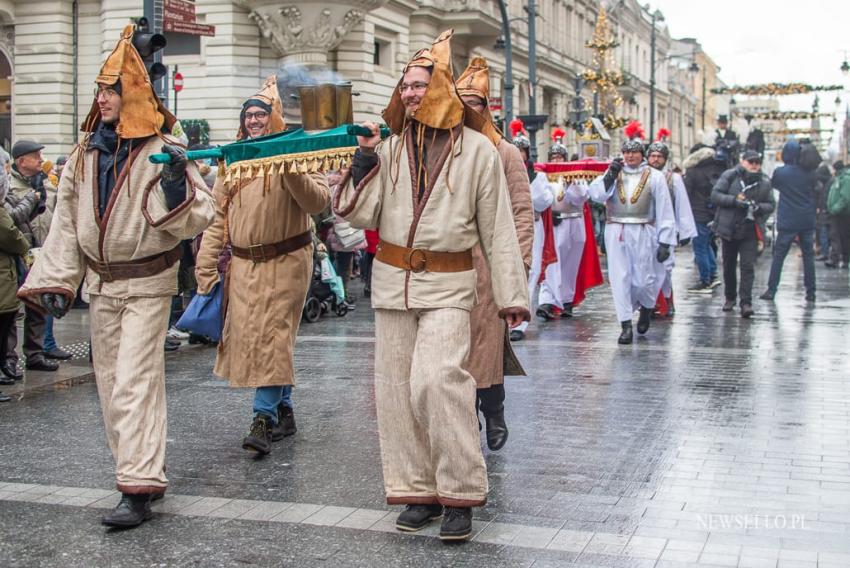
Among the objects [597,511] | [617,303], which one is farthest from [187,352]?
[597,511]

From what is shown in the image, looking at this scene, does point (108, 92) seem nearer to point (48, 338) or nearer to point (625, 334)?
point (48, 338)

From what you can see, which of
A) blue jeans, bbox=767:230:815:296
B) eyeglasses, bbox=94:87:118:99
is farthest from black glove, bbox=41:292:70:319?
blue jeans, bbox=767:230:815:296

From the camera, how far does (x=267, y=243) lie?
646cm

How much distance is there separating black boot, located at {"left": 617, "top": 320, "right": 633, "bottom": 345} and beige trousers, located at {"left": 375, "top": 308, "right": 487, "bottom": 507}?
6093mm

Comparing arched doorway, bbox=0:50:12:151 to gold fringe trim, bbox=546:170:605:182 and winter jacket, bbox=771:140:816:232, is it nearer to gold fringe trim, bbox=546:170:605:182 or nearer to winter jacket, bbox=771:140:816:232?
winter jacket, bbox=771:140:816:232

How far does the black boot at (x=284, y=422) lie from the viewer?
6895mm

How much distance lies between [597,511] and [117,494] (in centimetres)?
227

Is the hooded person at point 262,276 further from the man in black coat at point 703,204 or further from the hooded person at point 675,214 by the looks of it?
the man in black coat at point 703,204

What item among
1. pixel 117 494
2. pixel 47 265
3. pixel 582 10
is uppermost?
pixel 582 10

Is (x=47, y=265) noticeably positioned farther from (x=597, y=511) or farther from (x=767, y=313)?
(x=767, y=313)

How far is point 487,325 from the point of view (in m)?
6.38

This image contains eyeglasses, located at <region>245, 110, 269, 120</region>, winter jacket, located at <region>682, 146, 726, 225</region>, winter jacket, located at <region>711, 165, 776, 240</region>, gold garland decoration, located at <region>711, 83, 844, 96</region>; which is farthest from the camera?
gold garland decoration, located at <region>711, 83, 844, 96</region>

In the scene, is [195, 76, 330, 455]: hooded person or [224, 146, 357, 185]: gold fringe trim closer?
[224, 146, 357, 185]: gold fringe trim

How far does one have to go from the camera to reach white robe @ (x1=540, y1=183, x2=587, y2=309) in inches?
516
